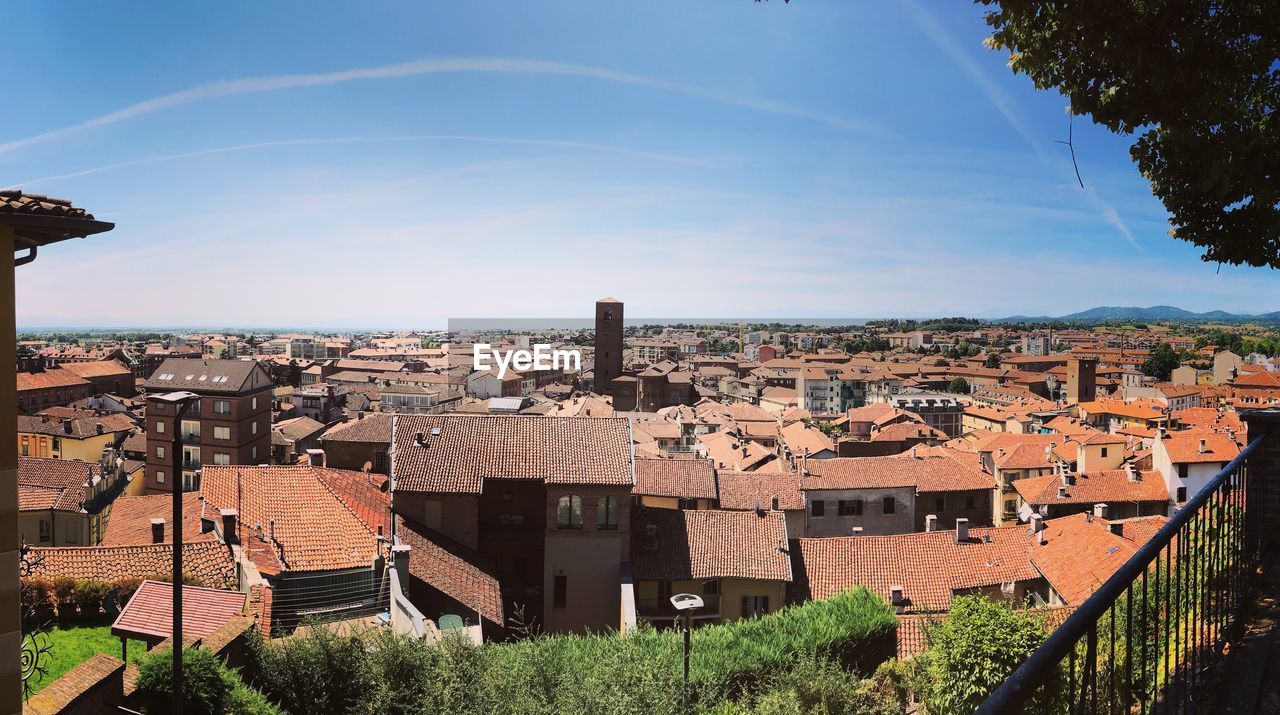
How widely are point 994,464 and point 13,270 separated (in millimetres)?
45558

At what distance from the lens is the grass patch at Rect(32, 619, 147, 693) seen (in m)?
10.8

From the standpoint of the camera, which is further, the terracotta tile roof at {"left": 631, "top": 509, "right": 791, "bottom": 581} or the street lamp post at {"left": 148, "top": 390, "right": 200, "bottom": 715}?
the terracotta tile roof at {"left": 631, "top": 509, "right": 791, "bottom": 581}

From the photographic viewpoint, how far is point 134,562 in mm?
14664

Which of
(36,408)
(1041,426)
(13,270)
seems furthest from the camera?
(36,408)

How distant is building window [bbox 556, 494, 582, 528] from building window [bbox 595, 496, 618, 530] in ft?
1.80

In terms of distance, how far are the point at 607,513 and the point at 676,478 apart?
7979mm

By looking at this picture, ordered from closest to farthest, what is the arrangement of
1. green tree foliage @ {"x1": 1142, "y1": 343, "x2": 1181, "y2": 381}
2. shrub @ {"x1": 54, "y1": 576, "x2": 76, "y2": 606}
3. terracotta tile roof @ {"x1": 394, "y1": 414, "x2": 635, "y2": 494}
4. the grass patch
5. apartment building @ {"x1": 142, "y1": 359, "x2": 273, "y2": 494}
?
the grass patch < shrub @ {"x1": 54, "y1": 576, "x2": 76, "y2": 606} < terracotta tile roof @ {"x1": 394, "y1": 414, "x2": 635, "y2": 494} < apartment building @ {"x1": 142, "y1": 359, "x2": 273, "y2": 494} < green tree foliage @ {"x1": 1142, "y1": 343, "x2": 1181, "y2": 381}

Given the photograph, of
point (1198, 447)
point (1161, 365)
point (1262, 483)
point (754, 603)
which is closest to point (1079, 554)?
point (754, 603)

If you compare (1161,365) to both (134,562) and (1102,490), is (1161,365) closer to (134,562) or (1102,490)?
(1102,490)


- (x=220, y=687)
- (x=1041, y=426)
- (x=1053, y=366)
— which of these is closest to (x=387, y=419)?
(x=220, y=687)

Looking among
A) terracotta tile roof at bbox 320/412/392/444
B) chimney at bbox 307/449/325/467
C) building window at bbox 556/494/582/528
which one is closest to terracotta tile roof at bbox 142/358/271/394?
terracotta tile roof at bbox 320/412/392/444

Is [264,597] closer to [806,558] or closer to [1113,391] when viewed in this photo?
[806,558]

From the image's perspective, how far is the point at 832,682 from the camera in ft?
41.4

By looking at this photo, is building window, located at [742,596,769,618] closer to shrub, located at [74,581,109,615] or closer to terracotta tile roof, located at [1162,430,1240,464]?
shrub, located at [74,581,109,615]
